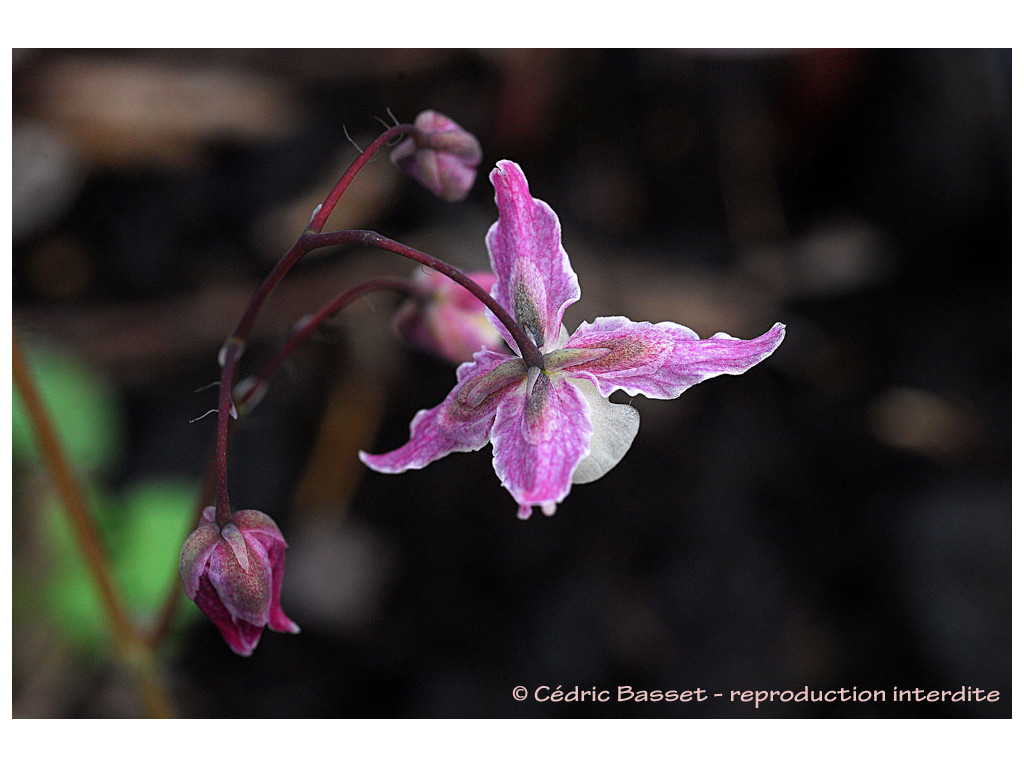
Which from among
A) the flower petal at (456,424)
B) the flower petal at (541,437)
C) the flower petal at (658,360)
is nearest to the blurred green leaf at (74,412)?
the flower petal at (456,424)

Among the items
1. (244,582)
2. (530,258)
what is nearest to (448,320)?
(530,258)

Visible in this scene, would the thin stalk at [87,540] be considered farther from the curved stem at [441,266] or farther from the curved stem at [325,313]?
the curved stem at [441,266]

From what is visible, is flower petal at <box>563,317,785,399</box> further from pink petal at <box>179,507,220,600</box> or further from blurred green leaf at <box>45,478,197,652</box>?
blurred green leaf at <box>45,478,197,652</box>

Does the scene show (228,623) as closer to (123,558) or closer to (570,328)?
(123,558)

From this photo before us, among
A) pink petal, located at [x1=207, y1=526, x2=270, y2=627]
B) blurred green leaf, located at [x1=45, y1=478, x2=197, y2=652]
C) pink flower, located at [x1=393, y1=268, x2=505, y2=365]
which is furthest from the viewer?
blurred green leaf, located at [x1=45, y1=478, x2=197, y2=652]

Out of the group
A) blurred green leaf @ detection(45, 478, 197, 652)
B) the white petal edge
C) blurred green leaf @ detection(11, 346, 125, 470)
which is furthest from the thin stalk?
the white petal edge

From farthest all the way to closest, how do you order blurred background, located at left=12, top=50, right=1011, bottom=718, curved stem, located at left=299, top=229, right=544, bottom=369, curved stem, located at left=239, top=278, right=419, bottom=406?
blurred background, located at left=12, top=50, right=1011, bottom=718 < curved stem, located at left=239, top=278, right=419, bottom=406 < curved stem, located at left=299, top=229, right=544, bottom=369
